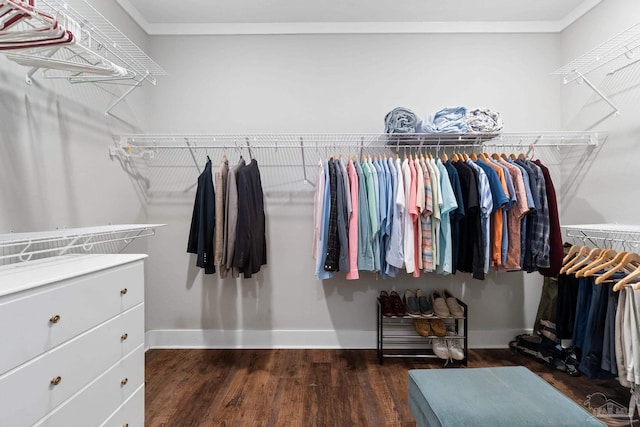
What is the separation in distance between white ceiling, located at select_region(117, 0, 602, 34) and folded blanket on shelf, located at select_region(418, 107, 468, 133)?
35.4 inches

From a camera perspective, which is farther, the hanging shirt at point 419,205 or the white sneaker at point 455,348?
the white sneaker at point 455,348

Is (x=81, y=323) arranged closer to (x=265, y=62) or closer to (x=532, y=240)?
(x=265, y=62)

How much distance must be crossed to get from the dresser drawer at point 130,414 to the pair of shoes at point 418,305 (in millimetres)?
1830

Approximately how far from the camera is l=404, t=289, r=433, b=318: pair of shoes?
2.42 meters

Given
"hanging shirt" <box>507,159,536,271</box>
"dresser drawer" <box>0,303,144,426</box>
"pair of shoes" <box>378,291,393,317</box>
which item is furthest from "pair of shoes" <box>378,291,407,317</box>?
"dresser drawer" <box>0,303,144,426</box>

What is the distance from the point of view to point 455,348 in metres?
2.36

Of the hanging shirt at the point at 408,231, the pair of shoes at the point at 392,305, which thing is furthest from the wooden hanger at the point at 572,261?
the pair of shoes at the point at 392,305

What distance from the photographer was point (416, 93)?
8.80 ft

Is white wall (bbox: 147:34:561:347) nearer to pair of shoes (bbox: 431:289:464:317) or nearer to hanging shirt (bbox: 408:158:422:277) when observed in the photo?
pair of shoes (bbox: 431:289:464:317)

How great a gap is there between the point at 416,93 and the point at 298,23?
119cm

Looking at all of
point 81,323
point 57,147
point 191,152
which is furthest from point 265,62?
point 81,323

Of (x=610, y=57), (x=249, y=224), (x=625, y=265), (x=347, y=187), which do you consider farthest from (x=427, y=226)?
(x=610, y=57)

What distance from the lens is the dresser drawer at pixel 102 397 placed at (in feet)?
A: 3.57

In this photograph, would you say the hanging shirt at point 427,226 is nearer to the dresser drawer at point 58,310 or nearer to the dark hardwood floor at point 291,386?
the dark hardwood floor at point 291,386
